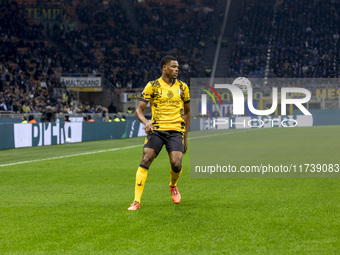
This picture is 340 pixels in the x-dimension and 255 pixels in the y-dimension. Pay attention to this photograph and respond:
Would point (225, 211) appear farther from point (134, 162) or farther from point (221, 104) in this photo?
point (221, 104)

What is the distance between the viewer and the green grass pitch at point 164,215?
19.6 feet

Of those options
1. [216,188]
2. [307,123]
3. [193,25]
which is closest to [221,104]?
[307,123]

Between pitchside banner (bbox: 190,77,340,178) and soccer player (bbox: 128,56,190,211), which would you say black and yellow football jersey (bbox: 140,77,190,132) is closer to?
soccer player (bbox: 128,56,190,211)

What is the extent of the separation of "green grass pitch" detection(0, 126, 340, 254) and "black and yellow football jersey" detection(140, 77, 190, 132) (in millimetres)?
1129

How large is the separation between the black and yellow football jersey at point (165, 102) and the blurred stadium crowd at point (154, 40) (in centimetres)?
3686

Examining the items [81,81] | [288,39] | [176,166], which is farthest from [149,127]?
[288,39]

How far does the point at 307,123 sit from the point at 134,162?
35.0 m

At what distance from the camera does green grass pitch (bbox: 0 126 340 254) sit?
235 inches

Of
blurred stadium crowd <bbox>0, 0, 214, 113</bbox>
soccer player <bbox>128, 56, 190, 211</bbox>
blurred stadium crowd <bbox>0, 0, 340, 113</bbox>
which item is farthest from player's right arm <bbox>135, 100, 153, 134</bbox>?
blurred stadium crowd <bbox>0, 0, 340, 113</bbox>

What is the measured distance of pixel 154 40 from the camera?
60156mm

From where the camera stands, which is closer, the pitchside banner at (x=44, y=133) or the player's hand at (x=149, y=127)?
the player's hand at (x=149, y=127)

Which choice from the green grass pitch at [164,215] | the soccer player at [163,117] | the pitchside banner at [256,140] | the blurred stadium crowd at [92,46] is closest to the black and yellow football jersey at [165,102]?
the soccer player at [163,117]

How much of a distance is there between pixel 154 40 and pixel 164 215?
174 ft

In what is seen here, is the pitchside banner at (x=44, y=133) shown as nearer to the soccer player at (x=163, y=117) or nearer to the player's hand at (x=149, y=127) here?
the soccer player at (x=163, y=117)
